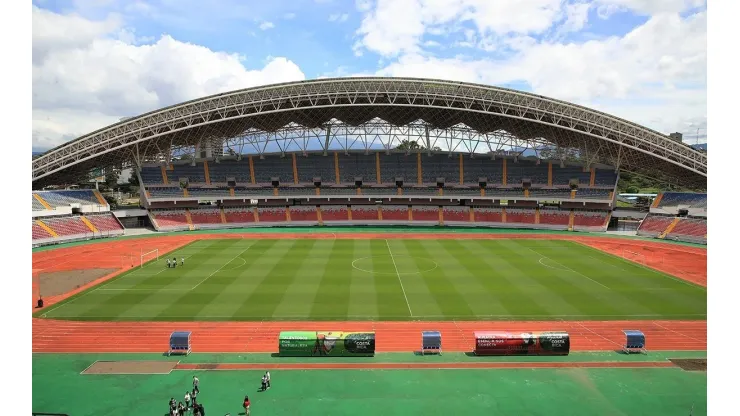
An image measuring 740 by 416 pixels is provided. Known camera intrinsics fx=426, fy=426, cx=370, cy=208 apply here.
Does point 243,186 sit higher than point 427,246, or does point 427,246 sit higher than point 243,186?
point 243,186

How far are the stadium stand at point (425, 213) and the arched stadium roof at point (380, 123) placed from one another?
1131 cm

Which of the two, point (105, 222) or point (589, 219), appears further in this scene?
point (589, 219)

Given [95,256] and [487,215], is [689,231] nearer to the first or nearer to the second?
[487,215]

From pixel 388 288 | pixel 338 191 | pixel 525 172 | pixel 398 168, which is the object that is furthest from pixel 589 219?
pixel 388 288

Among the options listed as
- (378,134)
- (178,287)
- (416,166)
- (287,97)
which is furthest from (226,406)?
(416,166)

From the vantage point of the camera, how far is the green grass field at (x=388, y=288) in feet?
76.2

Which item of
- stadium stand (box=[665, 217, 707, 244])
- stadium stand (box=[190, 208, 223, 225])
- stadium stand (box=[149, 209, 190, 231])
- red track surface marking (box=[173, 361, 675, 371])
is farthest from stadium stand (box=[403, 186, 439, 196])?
red track surface marking (box=[173, 361, 675, 371])

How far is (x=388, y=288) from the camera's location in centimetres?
2755

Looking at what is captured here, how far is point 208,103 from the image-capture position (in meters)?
48.0

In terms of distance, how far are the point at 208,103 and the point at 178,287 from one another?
27216 millimetres

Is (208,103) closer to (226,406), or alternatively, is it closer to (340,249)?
(340,249)

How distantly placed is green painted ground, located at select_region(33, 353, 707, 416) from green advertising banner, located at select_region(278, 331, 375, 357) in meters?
1.32

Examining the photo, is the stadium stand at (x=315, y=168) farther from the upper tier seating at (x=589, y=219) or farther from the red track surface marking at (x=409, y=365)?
the red track surface marking at (x=409, y=365)

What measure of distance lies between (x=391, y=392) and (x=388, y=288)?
12.4 metres
